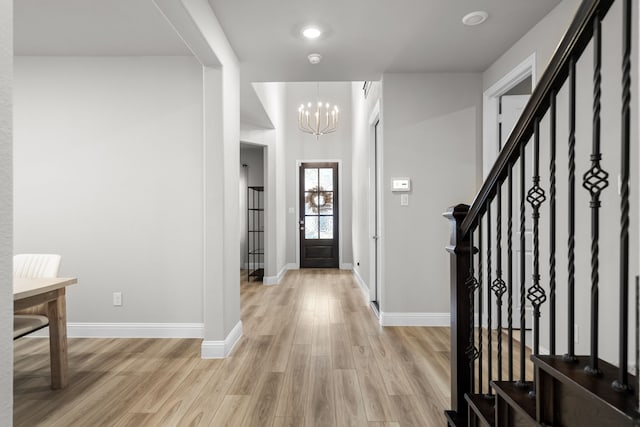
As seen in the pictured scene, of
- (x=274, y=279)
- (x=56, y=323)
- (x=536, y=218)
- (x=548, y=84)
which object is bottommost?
(x=274, y=279)

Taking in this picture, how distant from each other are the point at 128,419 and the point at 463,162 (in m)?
3.38

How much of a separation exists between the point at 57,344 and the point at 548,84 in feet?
9.40

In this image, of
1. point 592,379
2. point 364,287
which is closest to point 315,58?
point 592,379

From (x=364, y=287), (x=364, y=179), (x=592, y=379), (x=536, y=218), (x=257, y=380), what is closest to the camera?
(x=592, y=379)

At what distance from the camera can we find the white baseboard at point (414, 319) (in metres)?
3.59

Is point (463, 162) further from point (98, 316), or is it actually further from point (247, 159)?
point (247, 159)

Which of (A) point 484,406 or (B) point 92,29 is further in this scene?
(B) point 92,29

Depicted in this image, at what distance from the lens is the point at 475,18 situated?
8.60 feet

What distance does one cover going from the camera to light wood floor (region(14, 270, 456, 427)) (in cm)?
194

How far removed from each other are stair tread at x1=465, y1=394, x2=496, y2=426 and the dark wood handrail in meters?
0.78

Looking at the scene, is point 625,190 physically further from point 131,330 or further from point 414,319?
point 131,330

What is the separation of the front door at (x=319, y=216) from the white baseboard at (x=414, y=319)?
3930mm

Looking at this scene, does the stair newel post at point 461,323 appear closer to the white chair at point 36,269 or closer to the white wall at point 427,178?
the white wall at point 427,178

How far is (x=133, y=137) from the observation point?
3.24m
